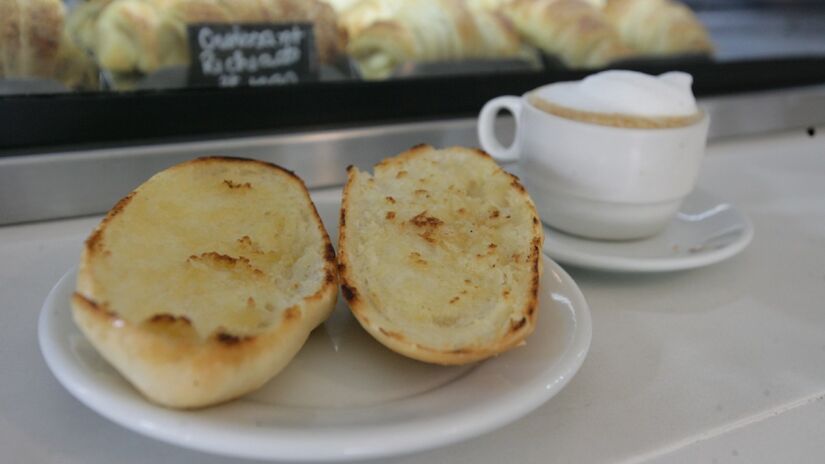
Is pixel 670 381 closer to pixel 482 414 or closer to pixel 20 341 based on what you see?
pixel 482 414

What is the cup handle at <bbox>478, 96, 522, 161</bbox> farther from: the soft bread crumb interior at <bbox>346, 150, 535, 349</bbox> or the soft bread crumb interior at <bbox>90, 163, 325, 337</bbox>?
the soft bread crumb interior at <bbox>90, 163, 325, 337</bbox>

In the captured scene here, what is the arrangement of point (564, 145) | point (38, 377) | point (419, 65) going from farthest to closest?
point (419, 65)
point (564, 145)
point (38, 377)

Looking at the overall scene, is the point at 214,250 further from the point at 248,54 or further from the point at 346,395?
the point at 248,54

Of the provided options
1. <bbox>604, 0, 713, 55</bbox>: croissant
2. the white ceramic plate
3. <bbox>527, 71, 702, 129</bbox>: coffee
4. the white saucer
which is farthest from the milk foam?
<bbox>604, 0, 713, 55</bbox>: croissant

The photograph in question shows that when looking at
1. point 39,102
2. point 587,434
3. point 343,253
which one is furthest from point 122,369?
point 39,102

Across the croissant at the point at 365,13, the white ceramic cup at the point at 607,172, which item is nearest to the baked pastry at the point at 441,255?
the white ceramic cup at the point at 607,172

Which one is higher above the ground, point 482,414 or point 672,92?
point 672,92

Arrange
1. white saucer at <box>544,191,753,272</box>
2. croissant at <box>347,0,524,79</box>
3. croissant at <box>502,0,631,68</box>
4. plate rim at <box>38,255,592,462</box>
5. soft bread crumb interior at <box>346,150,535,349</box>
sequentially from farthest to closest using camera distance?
1. croissant at <box>502,0,631,68</box>
2. croissant at <box>347,0,524,79</box>
3. white saucer at <box>544,191,753,272</box>
4. soft bread crumb interior at <box>346,150,535,349</box>
5. plate rim at <box>38,255,592,462</box>
